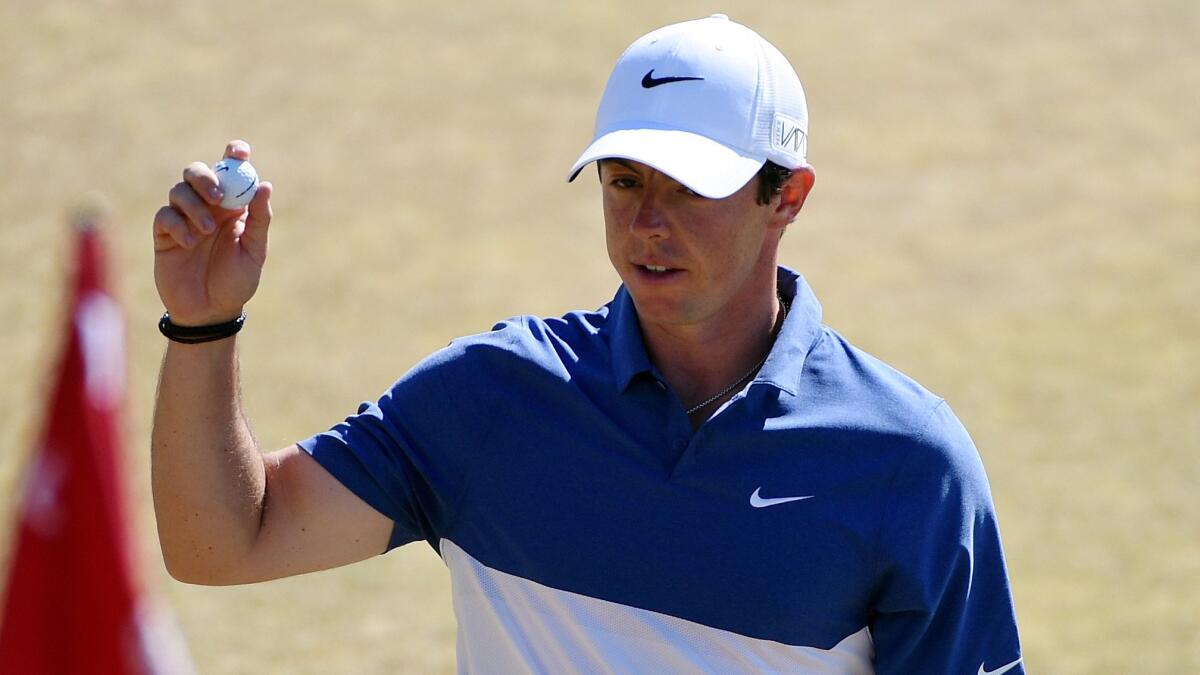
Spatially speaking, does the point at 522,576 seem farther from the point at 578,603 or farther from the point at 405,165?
the point at 405,165

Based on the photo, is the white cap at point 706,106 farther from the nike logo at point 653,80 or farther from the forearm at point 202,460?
the forearm at point 202,460

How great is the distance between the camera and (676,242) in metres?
3.04

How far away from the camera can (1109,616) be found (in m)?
7.64

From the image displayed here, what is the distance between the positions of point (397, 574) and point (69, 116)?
5.94 metres

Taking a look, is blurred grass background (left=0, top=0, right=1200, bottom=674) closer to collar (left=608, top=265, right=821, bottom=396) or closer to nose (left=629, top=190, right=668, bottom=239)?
collar (left=608, top=265, right=821, bottom=396)

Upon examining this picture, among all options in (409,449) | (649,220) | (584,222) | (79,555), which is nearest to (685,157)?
(649,220)

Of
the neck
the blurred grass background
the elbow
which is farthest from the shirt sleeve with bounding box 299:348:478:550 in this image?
the blurred grass background

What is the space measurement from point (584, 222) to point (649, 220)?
28.5 feet

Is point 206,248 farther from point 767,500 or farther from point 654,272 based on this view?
point 767,500

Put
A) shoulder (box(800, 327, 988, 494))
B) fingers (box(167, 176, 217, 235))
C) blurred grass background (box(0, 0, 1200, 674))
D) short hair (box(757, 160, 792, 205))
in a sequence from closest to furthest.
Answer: fingers (box(167, 176, 217, 235))
shoulder (box(800, 327, 988, 494))
short hair (box(757, 160, 792, 205))
blurred grass background (box(0, 0, 1200, 674))

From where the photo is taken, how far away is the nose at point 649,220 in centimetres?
303

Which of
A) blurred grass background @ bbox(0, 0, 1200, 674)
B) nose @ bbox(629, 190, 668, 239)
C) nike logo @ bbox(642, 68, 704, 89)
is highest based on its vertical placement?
nike logo @ bbox(642, 68, 704, 89)

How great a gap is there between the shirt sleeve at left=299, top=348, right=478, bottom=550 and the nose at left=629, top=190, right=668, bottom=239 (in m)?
0.43

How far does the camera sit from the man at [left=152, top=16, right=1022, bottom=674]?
293cm
